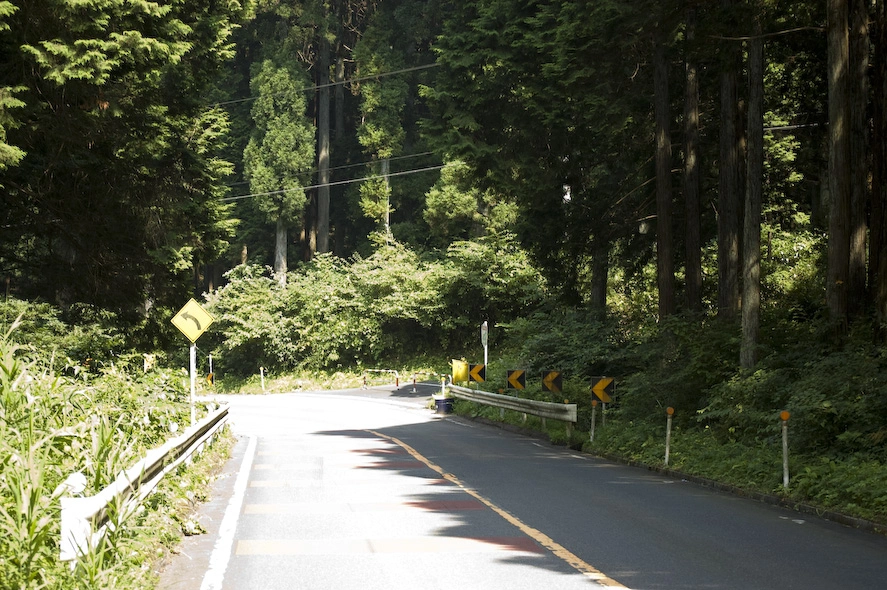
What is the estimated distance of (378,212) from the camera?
A: 62.8 metres

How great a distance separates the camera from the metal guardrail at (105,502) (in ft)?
23.0

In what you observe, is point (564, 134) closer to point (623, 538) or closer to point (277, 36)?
point (623, 538)

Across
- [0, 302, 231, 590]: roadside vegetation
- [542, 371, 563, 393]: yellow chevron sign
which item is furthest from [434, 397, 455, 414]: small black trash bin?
[0, 302, 231, 590]: roadside vegetation

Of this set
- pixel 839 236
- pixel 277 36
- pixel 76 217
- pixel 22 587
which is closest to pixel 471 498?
pixel 22 587

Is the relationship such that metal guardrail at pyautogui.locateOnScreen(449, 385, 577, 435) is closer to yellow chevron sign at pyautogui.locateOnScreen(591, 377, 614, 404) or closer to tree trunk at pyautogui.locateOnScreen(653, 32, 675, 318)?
yellow chevron sign at pyautogui.locateOnScreen(591, 377, 614, 404)

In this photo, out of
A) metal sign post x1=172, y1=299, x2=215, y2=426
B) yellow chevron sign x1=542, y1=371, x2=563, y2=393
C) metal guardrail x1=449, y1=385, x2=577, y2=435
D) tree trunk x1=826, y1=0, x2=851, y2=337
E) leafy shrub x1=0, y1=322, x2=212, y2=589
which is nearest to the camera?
leafy shrub x1=0, y1=322, x2=212, y2=589

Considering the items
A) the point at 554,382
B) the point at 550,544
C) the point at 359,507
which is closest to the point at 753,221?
the point at 554,382

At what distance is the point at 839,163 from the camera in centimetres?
1911

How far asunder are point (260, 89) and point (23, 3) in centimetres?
4434

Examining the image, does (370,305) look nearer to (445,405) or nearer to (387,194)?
(387,194)

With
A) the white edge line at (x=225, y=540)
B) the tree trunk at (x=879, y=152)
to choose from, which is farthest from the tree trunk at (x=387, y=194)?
the white edge line at (x=225, y=540)

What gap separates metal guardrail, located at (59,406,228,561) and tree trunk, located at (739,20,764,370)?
12251 mm

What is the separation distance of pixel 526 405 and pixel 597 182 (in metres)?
10.4

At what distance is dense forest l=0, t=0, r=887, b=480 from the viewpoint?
1916cm
